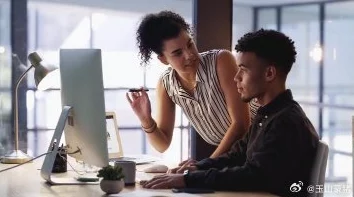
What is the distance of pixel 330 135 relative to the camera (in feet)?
14.4

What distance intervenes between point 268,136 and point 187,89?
31.0 inches

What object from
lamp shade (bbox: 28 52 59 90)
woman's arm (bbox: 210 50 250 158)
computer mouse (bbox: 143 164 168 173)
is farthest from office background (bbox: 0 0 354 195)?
computer mouse (bbox: 143 164 168 173)

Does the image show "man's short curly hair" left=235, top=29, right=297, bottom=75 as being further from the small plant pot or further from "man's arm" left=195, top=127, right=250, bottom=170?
the small plant pot

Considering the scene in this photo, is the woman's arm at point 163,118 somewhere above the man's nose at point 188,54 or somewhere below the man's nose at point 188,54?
below

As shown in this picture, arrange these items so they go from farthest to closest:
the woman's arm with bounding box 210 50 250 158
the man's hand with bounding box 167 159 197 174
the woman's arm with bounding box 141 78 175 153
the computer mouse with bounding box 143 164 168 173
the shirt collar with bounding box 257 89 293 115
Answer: the woman's arm with bounding box 141 78 175 153 → the woman's arm with bounding box 210 50 250 158 → the computer mouse with bounding box 143 164 168 173 → the man's hand with bounding box 167 159 197 174 → the shirt collar with bounding box 257 89 293 115

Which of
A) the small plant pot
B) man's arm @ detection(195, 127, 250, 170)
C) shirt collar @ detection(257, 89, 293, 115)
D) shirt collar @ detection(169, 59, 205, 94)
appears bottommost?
the small plant pot

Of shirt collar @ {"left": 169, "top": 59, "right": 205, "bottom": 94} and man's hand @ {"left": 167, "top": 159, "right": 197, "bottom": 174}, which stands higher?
shirt collar @ {"left": 169, "top": 59, "right": 205, "bottom": 94}

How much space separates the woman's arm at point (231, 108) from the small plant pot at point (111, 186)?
0.64 metres

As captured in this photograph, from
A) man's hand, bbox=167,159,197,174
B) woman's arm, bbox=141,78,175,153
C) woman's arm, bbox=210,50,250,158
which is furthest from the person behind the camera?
woman's arm, bbox=141,78,175,153

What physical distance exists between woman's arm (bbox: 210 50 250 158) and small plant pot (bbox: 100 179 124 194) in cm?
64

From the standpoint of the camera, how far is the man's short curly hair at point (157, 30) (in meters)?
2.48

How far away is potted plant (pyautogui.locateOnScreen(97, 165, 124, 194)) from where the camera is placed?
5.94 ft

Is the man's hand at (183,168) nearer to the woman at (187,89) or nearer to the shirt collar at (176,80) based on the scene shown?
the woman at (187,89)

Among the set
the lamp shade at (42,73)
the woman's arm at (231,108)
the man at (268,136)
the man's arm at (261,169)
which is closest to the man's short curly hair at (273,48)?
the man at (268,136)
